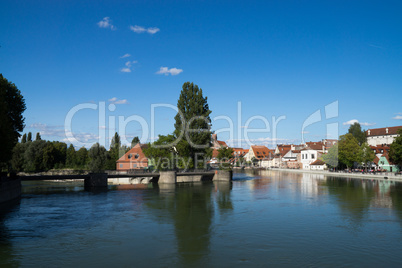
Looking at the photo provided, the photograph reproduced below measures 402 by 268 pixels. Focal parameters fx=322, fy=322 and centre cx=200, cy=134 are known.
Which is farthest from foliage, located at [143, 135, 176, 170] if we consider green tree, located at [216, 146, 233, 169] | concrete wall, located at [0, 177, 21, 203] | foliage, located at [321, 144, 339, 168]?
foliage, located at [321, 144, 339, 168]

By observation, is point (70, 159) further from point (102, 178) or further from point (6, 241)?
point (6, 241)

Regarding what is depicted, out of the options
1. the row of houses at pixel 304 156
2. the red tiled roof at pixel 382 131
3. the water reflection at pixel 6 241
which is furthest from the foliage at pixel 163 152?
the red tiled roof at pixel 382 131

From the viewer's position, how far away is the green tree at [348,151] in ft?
345

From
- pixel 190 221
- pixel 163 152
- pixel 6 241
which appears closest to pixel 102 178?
pixel 163 152

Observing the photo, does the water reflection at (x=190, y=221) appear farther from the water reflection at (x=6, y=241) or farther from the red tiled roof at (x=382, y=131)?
the red tiled roof at (x=382, y=131)

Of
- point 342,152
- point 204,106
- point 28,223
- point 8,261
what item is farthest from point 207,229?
point 342,152

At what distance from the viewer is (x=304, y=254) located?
20.9m

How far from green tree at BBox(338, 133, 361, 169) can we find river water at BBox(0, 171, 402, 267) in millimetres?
67977

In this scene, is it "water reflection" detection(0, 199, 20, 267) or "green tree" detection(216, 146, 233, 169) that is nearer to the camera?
"water reflection" detection(0, 199, 20, 267)

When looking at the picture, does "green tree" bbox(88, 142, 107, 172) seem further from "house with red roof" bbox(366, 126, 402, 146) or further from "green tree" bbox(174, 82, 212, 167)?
"house with red roof" bbox(366, 126, 402, 146)

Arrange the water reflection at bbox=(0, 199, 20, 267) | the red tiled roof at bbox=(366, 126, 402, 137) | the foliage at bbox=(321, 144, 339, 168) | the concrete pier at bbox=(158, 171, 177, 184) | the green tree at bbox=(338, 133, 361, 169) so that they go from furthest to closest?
the red tiled roof at bbox=(366, 126, 402, 137), the foliage at bbox=(321, 144, 339, 168), the green tree at bbox=(338, 133, 361, 169), the concrete pier at bbox=(158, 171, 177, 184), the water reflection at bbox=(0, 199, 20, 267)

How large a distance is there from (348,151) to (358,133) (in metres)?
42.3

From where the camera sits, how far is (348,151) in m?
107

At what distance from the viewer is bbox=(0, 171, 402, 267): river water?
1997 centimetres
